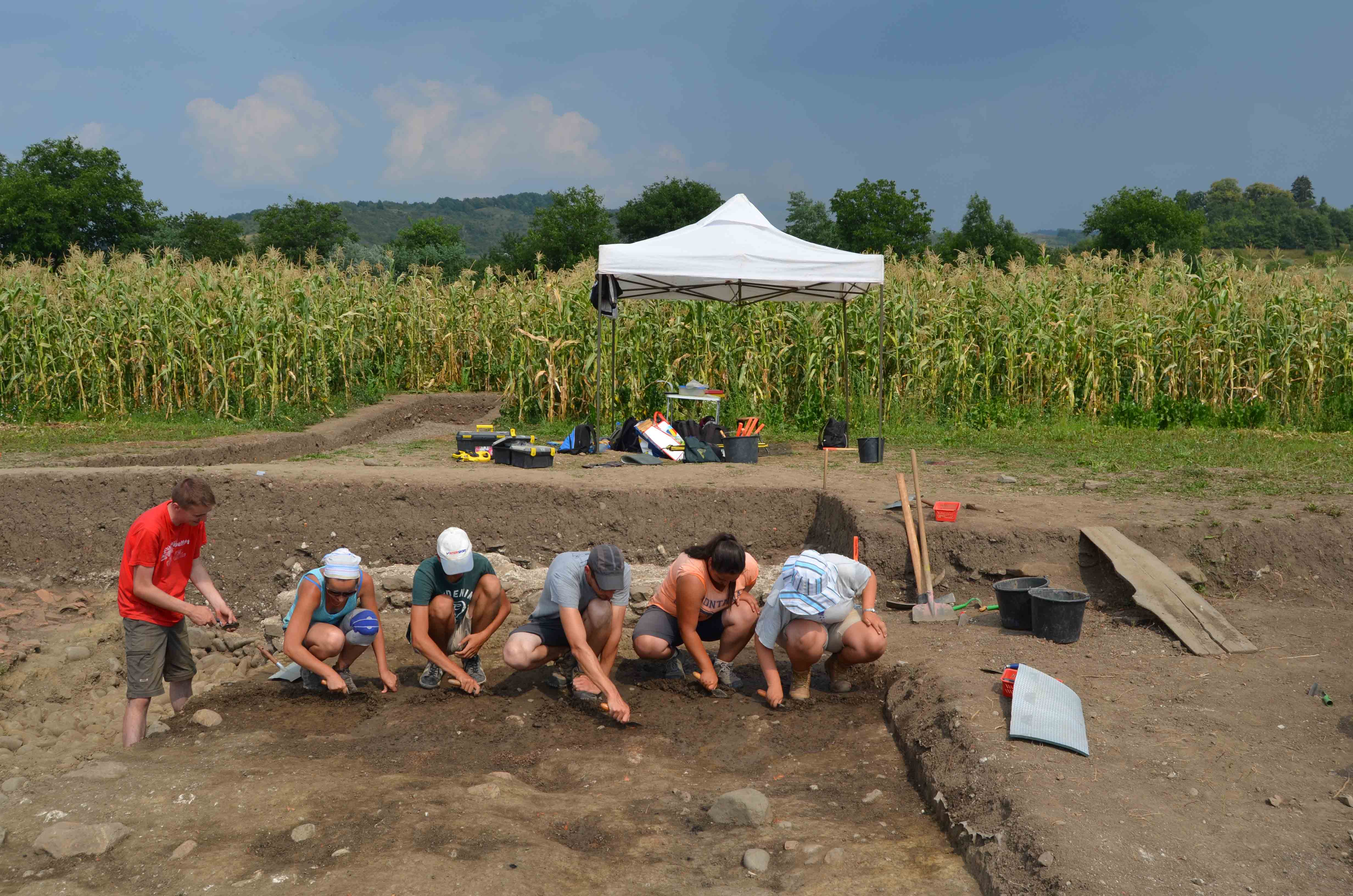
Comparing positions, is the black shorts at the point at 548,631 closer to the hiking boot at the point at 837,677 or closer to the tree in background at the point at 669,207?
the hiking boot at the point at 837,677

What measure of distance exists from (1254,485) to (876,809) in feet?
18.3

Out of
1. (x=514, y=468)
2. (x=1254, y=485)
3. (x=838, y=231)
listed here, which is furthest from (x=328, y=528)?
(x=838, y=231)

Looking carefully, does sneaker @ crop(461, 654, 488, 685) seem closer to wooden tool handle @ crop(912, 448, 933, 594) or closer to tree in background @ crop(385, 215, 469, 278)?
wooden tool handle @ crop(912, 448, 933, 594)

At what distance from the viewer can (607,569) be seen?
15.4 ft

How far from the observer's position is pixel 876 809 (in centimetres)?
379

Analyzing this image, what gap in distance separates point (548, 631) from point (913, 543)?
2.56 meters

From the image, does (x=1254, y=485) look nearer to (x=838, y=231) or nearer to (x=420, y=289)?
(x=420, y=289)

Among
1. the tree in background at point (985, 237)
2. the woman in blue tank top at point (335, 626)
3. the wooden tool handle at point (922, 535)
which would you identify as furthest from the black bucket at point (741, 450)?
the tree in background at point (985, 237)

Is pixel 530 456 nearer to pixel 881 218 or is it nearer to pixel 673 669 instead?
pixel 673 669

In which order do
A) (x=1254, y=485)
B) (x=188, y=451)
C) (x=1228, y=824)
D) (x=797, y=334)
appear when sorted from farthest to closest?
(x=797, y=334) < (x=188, y=451) < (x=1254, y=485) < (x=1228, y=824)

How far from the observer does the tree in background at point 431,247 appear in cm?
4616

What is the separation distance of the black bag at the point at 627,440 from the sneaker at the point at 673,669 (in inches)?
197

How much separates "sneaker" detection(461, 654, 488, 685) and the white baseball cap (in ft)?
1.98

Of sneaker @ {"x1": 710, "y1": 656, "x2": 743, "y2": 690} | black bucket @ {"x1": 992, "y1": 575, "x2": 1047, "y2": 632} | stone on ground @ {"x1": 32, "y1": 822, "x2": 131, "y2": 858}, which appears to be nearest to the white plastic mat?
black bucket @ {"x1": 992, "y1": 575, "x2": 1047, "y2": 632}
